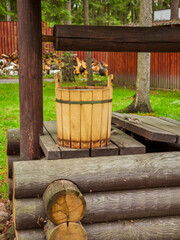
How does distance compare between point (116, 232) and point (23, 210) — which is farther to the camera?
point (116, 232)

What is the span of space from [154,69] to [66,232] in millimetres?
14757

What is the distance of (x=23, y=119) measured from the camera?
3.58m

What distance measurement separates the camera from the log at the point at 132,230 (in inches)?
113

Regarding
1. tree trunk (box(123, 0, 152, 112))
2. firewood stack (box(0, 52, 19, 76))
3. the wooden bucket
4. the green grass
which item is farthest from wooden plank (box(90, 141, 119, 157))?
firewood stack (box(0, 52, 19, 76))

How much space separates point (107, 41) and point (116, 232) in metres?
1.82

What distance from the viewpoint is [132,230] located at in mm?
3045

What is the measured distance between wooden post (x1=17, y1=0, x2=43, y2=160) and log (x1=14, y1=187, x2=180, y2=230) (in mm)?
877

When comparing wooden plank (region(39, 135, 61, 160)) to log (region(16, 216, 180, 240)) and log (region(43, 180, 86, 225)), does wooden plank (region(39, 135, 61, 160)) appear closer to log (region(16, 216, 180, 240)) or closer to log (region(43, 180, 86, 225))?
log (region(43, 180, 86, 225))

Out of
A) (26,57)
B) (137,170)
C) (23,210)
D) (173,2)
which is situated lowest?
(23,210)

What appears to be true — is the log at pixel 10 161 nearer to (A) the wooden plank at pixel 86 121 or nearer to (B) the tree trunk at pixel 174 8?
(A) the wooden plank at pixel 86 121

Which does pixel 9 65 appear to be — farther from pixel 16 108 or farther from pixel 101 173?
pixel 101 173

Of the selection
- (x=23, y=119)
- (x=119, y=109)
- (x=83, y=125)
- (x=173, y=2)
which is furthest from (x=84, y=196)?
(x=173, y=2)

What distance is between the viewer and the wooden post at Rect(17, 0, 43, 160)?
3.42 m

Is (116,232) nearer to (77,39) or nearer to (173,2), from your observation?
(77,39)
